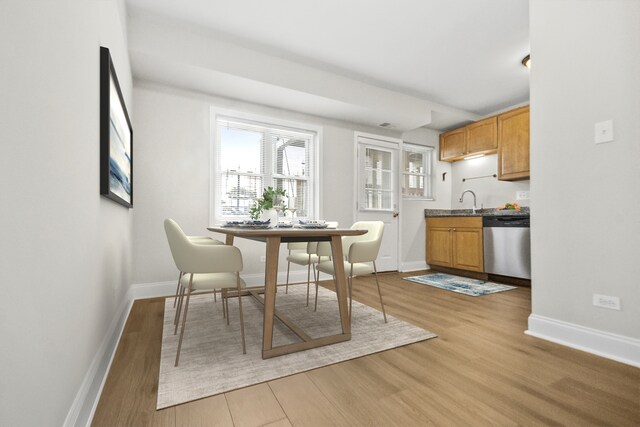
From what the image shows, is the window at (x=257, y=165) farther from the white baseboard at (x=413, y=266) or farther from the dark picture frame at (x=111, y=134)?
the white baseboard at (x=413, y=266)

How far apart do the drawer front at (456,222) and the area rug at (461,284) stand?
2.70ft

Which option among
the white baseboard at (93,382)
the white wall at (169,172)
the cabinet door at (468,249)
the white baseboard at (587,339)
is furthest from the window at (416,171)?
the white baseboard at (93,382)

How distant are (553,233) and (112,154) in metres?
3.09

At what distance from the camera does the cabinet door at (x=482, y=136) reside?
15.7ft

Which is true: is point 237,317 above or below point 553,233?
below

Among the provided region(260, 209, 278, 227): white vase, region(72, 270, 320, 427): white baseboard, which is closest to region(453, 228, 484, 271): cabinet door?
region(260, 209, 278, 227): white vase

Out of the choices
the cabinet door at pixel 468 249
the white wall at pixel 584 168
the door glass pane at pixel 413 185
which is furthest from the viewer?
the door glass pane at pixel 413 185

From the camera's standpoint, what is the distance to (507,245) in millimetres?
4160

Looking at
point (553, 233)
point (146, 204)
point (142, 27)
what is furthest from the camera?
point (146, 204)

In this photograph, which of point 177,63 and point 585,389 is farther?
point 177,63

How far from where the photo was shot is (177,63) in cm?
302

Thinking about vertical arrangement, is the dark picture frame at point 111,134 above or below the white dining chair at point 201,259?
above

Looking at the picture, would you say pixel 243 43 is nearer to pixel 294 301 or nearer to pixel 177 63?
pixel 177 63

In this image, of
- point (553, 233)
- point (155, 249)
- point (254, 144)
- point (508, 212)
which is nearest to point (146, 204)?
point (155, 249)
